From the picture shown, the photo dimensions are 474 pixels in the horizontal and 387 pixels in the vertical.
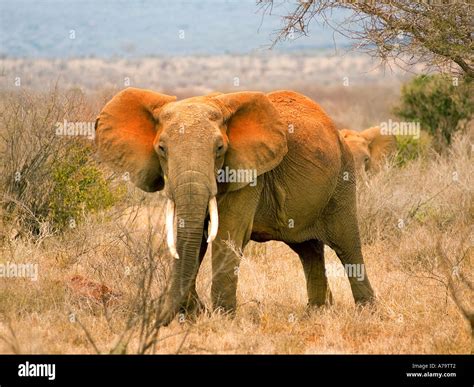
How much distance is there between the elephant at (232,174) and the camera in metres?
8.57

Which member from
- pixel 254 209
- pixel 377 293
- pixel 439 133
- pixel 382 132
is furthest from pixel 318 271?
pixel 439 133

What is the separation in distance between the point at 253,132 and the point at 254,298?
174 cm

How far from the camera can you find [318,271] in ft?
35.0

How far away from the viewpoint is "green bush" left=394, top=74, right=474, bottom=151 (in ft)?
73.1

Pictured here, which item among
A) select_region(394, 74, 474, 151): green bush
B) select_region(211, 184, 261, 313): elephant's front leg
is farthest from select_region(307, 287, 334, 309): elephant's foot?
select_region(394, 74, 474, 151): green bush

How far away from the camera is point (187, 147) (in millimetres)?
8555

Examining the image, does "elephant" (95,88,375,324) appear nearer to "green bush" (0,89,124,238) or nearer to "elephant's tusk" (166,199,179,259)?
"elephant's tusk" (166,199,179,259)

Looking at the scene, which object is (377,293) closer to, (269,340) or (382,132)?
(269,340)

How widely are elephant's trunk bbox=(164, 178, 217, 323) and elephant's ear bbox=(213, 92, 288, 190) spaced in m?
0.78

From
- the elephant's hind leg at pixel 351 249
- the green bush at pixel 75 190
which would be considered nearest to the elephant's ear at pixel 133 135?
the elephant's hind leg at pixel 351 249

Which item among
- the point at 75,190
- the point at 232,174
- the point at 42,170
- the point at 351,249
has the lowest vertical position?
the point at 351,249

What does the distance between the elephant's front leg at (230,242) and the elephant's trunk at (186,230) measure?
0.91 feet

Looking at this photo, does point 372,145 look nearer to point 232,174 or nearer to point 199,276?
point 199,276

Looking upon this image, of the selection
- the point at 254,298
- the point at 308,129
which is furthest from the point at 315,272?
the point at 308,129
